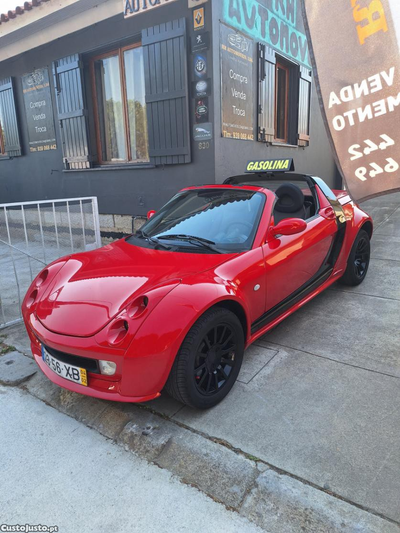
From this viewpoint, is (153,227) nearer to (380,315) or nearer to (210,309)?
(210,309)

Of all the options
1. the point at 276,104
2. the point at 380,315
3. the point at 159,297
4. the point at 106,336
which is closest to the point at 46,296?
the point at 106,336

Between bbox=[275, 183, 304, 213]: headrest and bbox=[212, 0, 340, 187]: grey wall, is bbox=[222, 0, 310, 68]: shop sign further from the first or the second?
bbox=[275, 183, 304, 213]: headrest

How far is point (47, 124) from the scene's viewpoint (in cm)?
775

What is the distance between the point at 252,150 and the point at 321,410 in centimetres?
525

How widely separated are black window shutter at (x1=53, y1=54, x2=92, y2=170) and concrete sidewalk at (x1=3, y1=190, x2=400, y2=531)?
15.4 ft

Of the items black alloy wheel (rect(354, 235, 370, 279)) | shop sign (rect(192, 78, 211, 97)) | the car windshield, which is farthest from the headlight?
shop sign (rect(192, 78, 211, 97))

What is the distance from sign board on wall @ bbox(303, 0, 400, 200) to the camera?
167 centimetres

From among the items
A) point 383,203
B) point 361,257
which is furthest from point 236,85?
point 383,203

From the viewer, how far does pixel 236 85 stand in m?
5.92

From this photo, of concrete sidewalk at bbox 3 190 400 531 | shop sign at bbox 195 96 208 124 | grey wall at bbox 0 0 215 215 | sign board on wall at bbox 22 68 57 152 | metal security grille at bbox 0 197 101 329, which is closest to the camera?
concrete sidewalk at bbox 3 190 400 531

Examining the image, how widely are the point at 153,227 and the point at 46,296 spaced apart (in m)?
1.23

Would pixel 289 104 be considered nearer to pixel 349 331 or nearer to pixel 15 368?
pixel 349 331

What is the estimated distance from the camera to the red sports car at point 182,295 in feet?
6.87

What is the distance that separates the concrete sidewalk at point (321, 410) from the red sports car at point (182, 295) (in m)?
0.24
